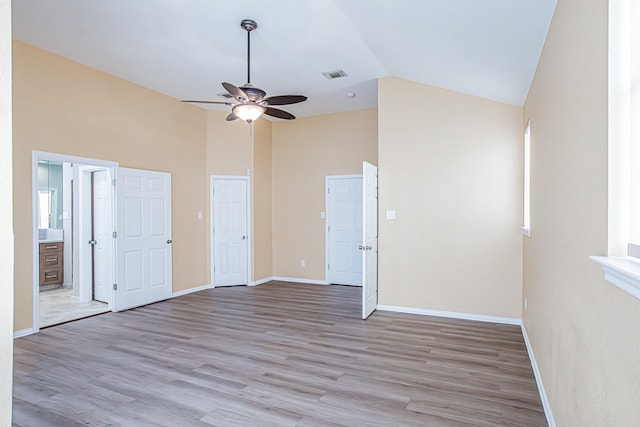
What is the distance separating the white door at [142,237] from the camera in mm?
5055

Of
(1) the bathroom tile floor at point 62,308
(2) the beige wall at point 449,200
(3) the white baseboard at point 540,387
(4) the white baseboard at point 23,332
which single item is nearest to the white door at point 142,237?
(1) the bathroom tile floor at point 62,308

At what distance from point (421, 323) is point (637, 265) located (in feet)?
11.6

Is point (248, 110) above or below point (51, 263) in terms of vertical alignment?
above

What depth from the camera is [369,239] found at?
4688 millimetres

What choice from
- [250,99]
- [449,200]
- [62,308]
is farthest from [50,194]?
[449,200]

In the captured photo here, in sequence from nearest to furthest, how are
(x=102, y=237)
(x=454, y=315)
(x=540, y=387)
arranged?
(x=540, y=387) → (x=454, y=315) → (x=102, y=237)

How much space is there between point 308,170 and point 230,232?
76.4 inches

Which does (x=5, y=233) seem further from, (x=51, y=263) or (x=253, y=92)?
(x=51, y=263)

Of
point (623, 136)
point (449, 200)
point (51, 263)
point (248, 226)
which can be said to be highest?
point (623, 136)

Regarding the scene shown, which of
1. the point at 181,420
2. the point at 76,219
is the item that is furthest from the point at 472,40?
the point at 76,219

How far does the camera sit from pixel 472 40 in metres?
3.15

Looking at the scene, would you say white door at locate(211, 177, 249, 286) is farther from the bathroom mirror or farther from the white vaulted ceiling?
the bathroom mirror

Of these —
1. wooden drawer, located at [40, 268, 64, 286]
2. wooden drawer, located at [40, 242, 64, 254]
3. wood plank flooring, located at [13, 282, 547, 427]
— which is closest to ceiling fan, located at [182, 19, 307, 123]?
wood plank flooring, located at [13, 282, 547, 427]

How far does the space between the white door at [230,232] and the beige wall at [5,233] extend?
587 cm
